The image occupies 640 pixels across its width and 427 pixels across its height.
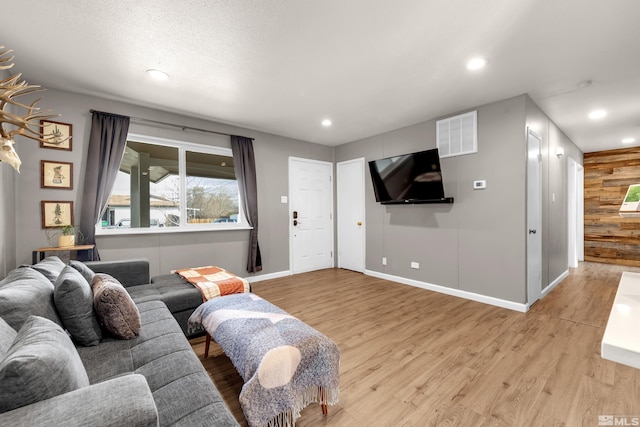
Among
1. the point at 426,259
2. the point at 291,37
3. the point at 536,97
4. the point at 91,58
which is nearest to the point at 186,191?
the point at 91,58

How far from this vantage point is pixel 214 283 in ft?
9.25

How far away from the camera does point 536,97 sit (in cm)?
332

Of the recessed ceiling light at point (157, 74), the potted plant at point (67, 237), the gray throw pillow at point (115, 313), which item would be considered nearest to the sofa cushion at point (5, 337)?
the gray throw pillow at point (115, 313)

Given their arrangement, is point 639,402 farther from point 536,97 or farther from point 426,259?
point 536,97

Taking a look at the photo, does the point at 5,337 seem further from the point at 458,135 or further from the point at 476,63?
the point at 458,135

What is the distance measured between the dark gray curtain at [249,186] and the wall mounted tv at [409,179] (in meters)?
2.02

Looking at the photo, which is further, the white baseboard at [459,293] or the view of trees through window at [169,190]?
the view of trees through window at [169,190]

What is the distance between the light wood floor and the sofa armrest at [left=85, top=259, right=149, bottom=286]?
3.56 feet

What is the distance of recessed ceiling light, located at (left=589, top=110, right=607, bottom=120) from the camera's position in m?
3.81

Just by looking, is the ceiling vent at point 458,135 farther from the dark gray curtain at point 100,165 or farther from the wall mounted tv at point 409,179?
the dark gray curtain at point 100,165

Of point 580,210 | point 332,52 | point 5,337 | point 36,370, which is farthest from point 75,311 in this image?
point 580,210

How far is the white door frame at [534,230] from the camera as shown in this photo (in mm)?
3303

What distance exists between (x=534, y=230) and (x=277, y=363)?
363 cm

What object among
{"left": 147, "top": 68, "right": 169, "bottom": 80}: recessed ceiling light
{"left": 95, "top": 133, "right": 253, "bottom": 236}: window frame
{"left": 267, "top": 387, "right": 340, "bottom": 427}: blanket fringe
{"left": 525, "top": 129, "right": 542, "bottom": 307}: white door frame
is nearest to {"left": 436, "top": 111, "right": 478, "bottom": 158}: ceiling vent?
{"left": 525, "top": 129, "right": 542, "bottom": 307}: white door frame
